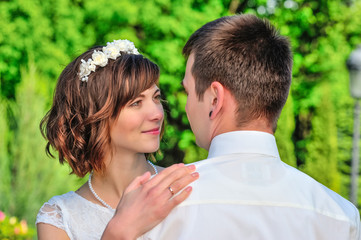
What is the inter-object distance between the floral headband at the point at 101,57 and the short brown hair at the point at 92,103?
3cm

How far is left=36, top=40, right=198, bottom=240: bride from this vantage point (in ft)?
9.55

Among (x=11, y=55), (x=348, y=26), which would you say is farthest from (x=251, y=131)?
(x=348, y=26)

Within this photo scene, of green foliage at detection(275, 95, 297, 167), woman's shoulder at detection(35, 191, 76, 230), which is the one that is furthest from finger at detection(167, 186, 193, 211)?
green foliage at detection(275, 95, 297, 167)

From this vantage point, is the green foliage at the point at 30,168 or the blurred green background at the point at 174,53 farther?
the blurred green background at the point at 174,53

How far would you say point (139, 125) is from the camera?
288 centimetres

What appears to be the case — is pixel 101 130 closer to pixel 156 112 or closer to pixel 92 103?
pixel 92 103

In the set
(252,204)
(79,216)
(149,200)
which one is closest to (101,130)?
(79,216)

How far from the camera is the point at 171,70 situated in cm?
1188

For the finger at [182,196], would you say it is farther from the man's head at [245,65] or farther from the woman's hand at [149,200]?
the man's head at [245,65]

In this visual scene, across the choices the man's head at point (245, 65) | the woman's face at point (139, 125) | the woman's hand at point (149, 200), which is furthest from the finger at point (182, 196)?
the woman's face at point (139, 125)

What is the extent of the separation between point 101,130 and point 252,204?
159cm

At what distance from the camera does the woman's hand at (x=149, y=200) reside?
5.34 feet

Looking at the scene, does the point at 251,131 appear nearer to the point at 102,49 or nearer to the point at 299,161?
the point at 102,49

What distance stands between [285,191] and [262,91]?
0.37 m
